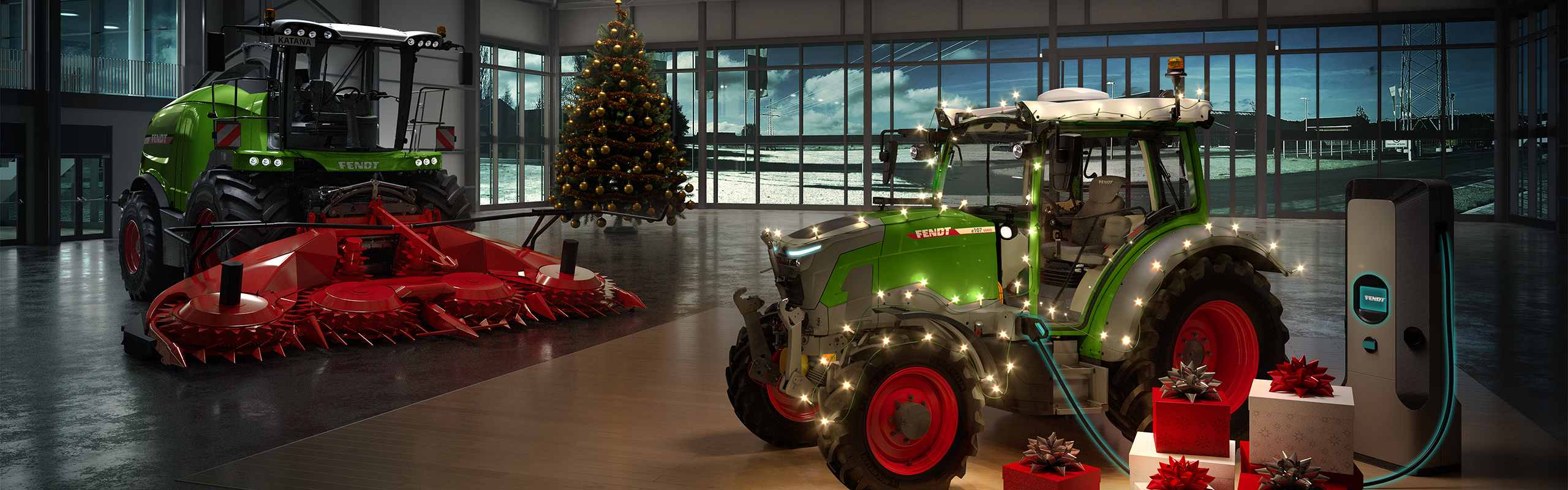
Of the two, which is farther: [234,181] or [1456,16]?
[1456,16]

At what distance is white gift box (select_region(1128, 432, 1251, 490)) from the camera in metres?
4.00

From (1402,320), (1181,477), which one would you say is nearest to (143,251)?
(1181,477)

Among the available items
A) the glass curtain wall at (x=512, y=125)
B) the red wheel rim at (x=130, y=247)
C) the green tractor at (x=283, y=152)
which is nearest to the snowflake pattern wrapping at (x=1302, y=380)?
the green tractor at (x=283, y=152)

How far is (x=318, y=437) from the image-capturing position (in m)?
5.30

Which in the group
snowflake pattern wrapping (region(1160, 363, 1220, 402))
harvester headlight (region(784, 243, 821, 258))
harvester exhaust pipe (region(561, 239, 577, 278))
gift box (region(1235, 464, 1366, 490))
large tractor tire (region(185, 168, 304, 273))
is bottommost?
gift box (region(1235, 464, 1366, 490))

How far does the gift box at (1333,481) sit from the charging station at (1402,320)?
26.0 inches

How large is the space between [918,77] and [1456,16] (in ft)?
37.5

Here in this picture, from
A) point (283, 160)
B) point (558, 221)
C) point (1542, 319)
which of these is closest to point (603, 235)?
point (558, 221)

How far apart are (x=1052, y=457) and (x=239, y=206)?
24.0 ft

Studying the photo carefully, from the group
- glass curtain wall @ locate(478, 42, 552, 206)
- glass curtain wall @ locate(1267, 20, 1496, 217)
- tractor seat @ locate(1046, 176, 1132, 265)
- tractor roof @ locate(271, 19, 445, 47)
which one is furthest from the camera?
glass curtain wall @ locate(478, 42, 552, 206)

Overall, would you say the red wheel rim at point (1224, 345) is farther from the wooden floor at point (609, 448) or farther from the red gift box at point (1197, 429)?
the red gift box at point (1197, 429)

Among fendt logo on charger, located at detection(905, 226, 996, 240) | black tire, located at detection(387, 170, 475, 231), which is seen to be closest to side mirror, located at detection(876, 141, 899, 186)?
fendt logo on charger, located at detection(905, 226, 996, 240)

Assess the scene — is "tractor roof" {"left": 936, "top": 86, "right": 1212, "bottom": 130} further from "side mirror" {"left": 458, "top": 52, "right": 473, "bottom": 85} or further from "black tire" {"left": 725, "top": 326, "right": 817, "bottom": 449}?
"side mirror" {"left": 458, "top": 52, "right": 473, "bottom": 85}

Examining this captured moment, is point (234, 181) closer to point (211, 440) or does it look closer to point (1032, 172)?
point (211, 440)
